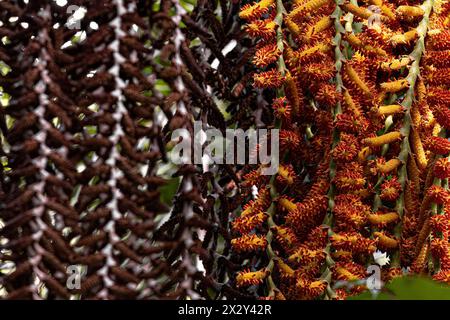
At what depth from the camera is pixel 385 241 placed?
2.00 ft

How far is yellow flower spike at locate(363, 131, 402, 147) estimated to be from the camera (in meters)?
0.63

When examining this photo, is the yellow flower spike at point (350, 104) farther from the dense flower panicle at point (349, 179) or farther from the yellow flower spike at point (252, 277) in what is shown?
the yellow flower spike at point (252, 277)

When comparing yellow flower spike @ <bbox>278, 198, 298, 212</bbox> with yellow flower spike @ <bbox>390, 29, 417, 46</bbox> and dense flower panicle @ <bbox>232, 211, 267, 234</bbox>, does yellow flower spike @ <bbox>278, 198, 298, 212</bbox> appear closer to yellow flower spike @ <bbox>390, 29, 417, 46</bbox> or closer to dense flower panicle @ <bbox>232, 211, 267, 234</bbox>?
dense flower panicle @ <bbox>232, 211, 267, 234</bbox>

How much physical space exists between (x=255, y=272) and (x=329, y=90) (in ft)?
0.59

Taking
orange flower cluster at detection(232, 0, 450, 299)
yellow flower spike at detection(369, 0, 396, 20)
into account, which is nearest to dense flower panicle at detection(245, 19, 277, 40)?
orange flower cluster at detection(232, 0, 450, 299)

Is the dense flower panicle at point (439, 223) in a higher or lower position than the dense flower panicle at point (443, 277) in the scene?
higher

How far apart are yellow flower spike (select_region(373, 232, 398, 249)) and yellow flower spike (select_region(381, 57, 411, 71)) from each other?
159mm

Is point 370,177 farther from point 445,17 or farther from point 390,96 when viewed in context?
point 445,17

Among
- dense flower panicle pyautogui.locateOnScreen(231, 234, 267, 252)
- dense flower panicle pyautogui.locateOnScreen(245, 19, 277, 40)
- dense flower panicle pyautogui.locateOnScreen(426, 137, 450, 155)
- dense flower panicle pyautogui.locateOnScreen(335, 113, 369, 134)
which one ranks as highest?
dense flower panicle pyautogui.locateOnScreen(245, 19, 277, 40)

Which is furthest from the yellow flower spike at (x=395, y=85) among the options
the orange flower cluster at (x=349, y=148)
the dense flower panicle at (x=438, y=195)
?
the dense flower panicle at (x=438, y=195)

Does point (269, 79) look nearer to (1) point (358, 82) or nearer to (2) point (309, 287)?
(1) point (358, 82)

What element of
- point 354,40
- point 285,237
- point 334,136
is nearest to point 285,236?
point 285,237

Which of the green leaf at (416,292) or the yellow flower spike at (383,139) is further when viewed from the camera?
the yellow flower spike at (383,139)

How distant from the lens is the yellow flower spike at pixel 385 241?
0.61 meters
